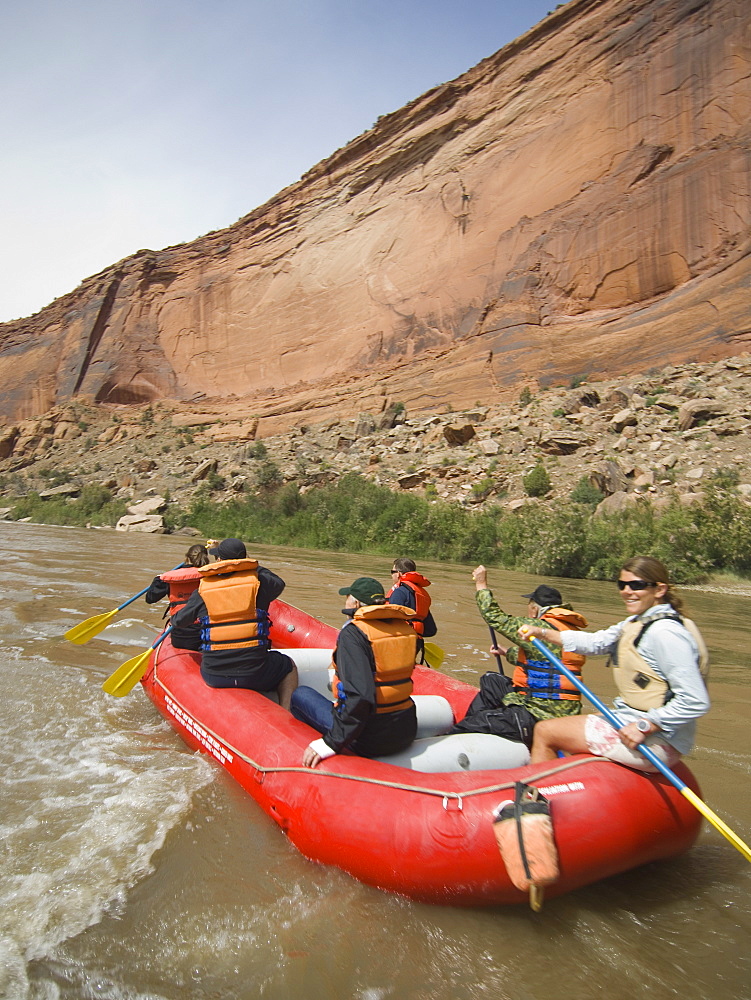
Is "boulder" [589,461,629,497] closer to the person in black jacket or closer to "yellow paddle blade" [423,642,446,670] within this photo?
"yellow paddle blade" [423,642,446,670]

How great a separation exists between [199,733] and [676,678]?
263 centimetres

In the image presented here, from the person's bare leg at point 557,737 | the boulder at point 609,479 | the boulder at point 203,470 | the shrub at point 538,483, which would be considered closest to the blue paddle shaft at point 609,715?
the person's bare leg at point 557,737

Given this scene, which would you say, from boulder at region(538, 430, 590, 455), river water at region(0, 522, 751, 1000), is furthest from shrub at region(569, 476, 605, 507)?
river water at region(0, 522, 751, 1000)

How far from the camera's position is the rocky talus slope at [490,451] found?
1516 cm

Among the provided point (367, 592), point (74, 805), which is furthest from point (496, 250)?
point (74, 805)

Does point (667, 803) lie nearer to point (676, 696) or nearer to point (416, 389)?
point (676, 696)

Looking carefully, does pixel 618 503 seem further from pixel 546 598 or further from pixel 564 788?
pixel 564 788

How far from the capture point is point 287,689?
4.12m

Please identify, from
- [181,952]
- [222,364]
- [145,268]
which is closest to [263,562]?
[181,952]

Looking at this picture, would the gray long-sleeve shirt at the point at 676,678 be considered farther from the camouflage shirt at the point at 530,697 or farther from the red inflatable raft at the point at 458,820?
the camouflage shirt at the point at 530,697

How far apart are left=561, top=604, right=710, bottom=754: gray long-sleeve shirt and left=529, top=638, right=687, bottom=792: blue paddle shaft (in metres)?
0.08

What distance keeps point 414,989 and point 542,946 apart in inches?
20.1

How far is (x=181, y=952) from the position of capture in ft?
7.22

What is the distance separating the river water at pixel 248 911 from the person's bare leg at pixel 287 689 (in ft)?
1.93
